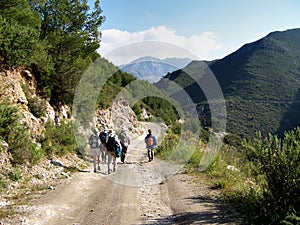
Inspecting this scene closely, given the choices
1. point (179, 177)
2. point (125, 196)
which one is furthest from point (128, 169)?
point (125, 196)

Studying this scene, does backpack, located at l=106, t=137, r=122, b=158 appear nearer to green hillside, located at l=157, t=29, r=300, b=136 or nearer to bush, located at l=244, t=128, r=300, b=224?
bush, located at l=244, t=128, r=300, b=224

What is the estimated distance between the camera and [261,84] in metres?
85.5

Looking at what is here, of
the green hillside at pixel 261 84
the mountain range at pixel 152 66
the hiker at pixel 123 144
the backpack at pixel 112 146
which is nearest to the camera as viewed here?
the backpack at pixel 112 146

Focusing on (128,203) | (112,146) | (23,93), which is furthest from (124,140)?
(128,203)

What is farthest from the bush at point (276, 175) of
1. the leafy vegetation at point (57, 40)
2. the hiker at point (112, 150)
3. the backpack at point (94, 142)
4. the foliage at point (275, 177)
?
the leafy vegetation at point (57, 40)

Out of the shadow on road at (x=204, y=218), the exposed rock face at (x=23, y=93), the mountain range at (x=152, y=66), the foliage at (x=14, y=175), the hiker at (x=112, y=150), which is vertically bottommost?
the shadow on road at (x=204, y=218)

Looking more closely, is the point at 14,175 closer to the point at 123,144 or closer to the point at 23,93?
the point at 23,93

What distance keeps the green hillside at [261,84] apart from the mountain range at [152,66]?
4141cm

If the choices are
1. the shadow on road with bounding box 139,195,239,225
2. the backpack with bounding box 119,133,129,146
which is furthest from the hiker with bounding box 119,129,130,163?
the shadow on road with bounding box 139,195,239,225

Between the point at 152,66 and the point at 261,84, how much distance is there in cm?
7541

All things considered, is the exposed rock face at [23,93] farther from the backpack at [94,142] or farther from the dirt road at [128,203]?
the dirt road at [128,203]

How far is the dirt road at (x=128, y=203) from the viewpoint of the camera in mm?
6000

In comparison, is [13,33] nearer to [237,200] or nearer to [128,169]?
[128,169]

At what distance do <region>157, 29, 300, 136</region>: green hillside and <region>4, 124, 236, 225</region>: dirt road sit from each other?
51264mm
